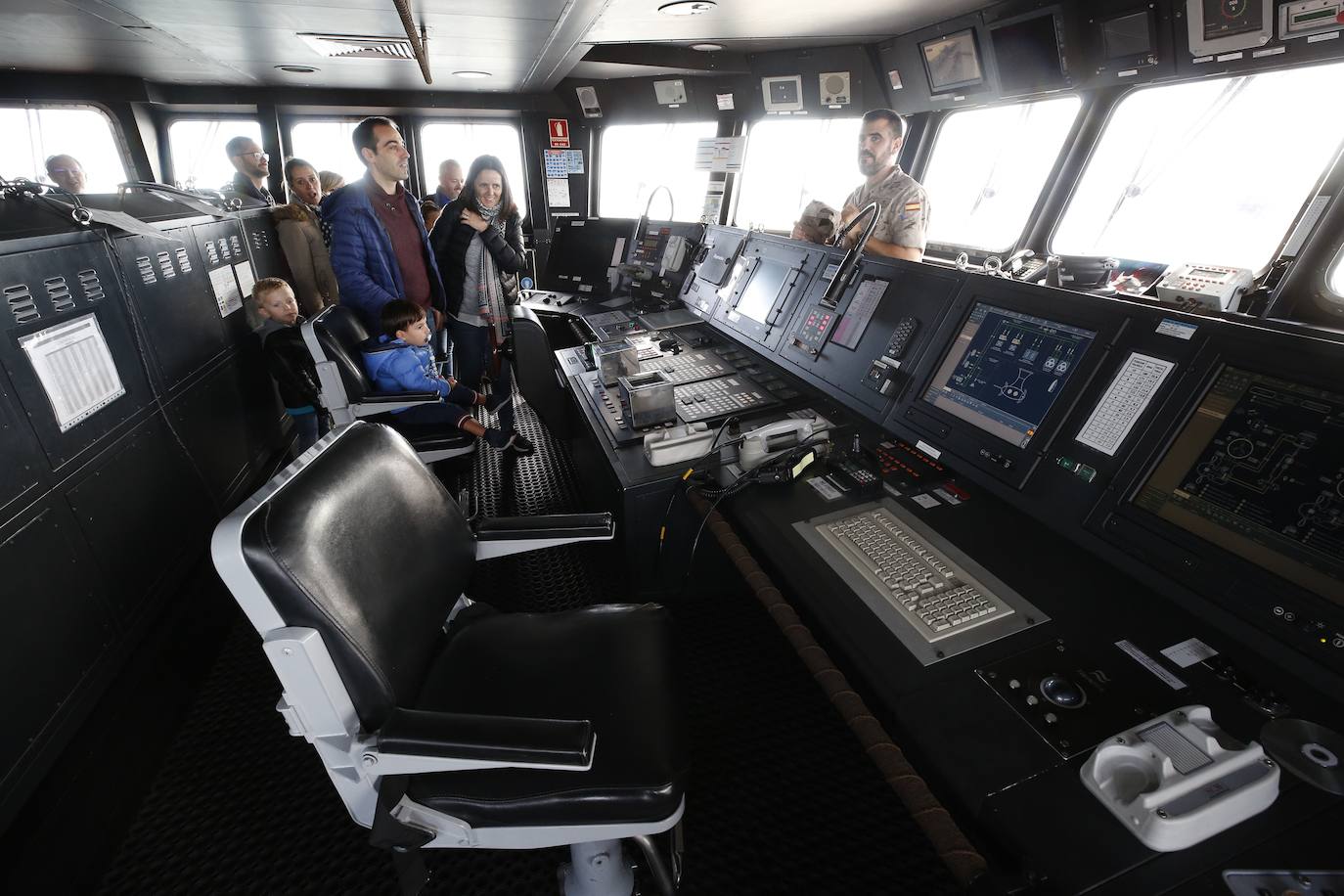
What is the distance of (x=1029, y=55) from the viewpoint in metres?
3.04

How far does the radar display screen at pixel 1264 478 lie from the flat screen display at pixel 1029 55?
282 cm

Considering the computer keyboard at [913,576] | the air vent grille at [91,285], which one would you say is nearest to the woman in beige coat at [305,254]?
the air vent grille at [91,285]

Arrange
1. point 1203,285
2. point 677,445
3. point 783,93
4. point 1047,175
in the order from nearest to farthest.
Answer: point 1203,285 < point 677,445 < point 1047,175 < point 783,93

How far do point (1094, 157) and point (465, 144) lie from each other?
560 centimetres

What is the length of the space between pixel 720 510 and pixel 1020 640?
704 millimetres

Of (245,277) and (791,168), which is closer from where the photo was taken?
(245,277)

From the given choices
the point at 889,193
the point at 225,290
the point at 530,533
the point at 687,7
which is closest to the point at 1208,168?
the point at 889,193

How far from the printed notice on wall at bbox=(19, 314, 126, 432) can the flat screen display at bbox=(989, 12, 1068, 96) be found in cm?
415

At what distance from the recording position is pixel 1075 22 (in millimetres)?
2840

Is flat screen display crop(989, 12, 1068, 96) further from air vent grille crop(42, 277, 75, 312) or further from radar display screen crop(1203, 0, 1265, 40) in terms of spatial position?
air vent grille crop(42, 277, 75, 312)

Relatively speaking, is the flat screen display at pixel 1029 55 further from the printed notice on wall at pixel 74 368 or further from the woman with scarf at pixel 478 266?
the printed notice on wall at pixel 74 368

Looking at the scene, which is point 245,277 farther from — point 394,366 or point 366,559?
point 366,559

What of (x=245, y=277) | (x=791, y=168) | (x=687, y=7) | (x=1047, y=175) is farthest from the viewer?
(x=791, y=168)

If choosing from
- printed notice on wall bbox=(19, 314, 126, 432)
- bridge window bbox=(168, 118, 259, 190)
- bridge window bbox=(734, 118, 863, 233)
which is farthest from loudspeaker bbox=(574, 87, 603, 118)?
printed notice on wall bbox=(19, 314, 126, 432)
